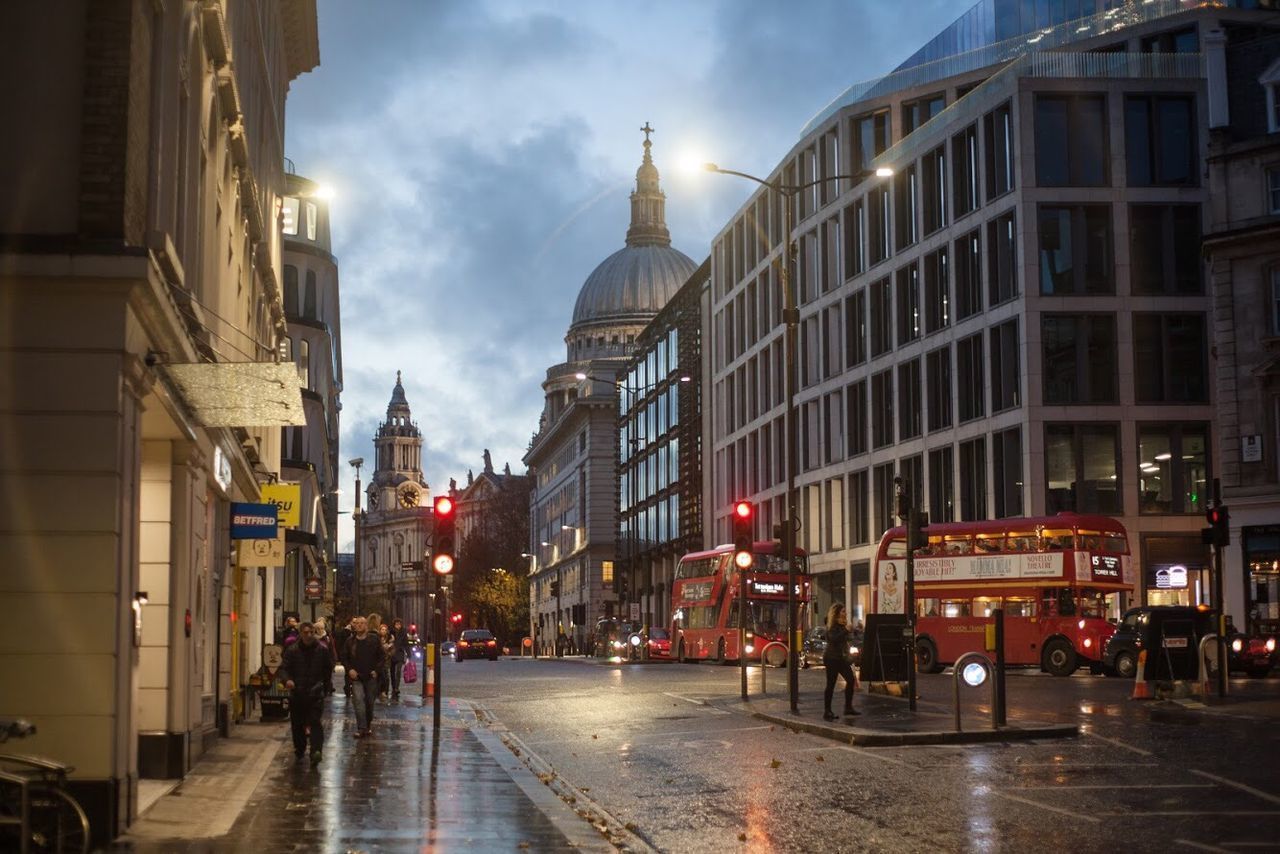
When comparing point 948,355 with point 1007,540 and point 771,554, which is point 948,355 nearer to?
point 771,554

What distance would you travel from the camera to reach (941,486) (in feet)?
198

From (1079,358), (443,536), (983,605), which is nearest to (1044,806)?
(443,536)

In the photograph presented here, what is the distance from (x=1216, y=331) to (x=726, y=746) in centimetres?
3219

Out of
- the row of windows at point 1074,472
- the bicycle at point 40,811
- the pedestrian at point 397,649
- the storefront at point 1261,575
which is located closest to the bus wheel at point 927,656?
the storefront at point 1261,575

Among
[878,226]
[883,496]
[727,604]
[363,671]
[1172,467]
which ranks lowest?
[363,671]

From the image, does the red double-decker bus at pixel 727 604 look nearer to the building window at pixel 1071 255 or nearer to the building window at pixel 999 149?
the building window at pixel 1071 255

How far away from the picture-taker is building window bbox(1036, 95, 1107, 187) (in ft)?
183

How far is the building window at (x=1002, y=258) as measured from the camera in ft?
183

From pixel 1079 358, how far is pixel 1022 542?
42.8 ft

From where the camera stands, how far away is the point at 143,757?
16984 mm

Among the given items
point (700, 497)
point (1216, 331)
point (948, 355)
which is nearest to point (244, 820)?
point (1216, 331)

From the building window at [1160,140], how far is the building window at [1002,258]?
402 cm

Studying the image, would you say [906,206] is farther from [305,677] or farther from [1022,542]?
[305,677]

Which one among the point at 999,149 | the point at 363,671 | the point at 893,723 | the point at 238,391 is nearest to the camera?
the point at 238,391
